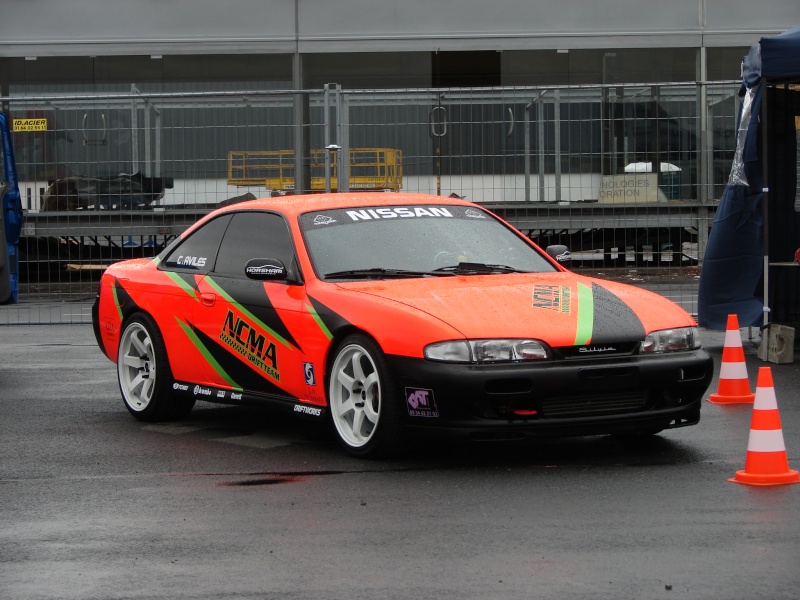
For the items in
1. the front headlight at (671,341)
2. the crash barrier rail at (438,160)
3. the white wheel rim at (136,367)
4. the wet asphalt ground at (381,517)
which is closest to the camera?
the wet asphalt ground at (381,517)

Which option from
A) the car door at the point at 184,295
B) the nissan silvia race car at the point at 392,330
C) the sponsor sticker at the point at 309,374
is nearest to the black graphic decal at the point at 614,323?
the nissan silvia race car at the point at 392,330

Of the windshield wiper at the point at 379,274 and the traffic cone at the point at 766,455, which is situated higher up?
the windshield wiper at the point at 379,274

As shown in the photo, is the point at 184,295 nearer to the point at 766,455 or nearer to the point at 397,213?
the point at 397,213

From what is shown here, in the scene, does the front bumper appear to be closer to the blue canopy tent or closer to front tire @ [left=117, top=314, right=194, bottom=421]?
front tire @ [left=117, top=314, right=194, bottom=421]

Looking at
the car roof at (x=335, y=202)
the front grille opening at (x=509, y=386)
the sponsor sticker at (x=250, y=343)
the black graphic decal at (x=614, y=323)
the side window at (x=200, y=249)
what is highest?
the car roof at (x=335, y=202)

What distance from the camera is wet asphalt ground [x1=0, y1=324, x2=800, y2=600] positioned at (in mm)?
4652

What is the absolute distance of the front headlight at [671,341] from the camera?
6727mm

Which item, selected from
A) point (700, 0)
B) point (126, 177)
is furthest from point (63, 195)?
point (700, 0)

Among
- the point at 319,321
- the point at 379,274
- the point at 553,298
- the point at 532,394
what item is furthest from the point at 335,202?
the point at 532,394

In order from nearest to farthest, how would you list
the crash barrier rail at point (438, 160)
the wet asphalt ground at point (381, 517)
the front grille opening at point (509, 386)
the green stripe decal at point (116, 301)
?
the wet asphalt ground at point (381, 517)
the front grille opening at point (509, 386)
the green stripe decal at point (116, 301)
the crash barrier rail at point (438, 160)

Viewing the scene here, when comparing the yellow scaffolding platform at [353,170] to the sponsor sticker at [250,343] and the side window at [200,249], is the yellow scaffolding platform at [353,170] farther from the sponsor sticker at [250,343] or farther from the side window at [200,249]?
the sponsor sticker at [250,343]

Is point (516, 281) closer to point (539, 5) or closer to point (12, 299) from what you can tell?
point (12, 299)

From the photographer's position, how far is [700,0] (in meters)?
24.6

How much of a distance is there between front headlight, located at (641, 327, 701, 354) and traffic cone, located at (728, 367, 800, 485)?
2.06 feet
